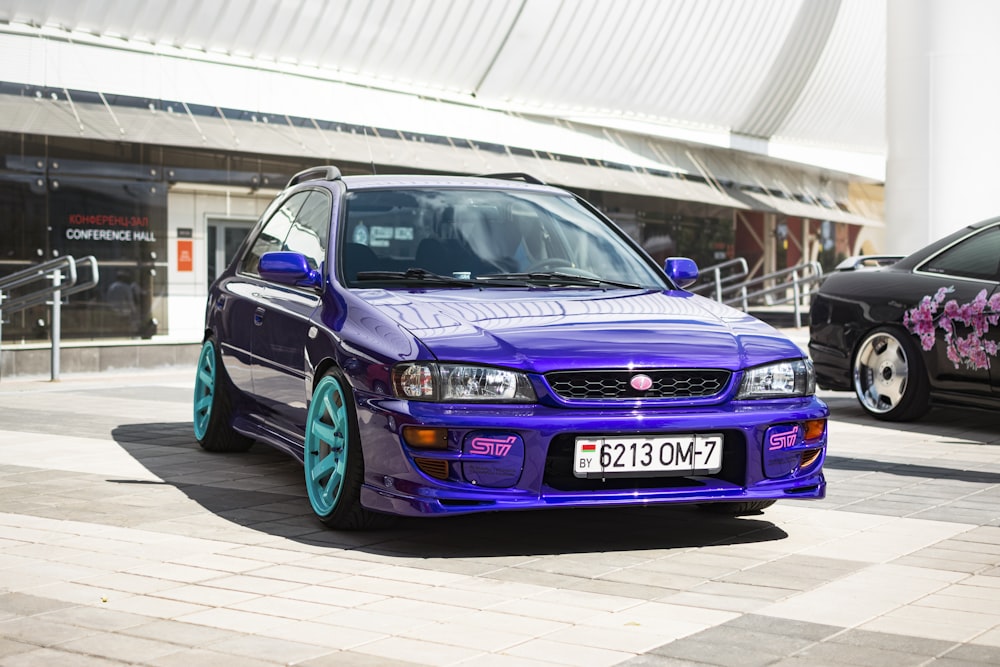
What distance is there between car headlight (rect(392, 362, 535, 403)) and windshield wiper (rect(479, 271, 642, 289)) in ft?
3.77

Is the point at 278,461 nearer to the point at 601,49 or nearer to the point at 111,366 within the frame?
the point at 111,366

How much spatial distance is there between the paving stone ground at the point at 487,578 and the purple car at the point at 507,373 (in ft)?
0.88

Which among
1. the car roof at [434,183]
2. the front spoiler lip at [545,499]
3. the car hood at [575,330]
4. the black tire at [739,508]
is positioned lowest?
the black tire at [739,508]

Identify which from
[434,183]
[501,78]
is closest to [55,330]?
[434,183]

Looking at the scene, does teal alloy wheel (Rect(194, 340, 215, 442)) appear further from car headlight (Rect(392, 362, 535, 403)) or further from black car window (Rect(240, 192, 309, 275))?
car headlight (Rect(392, 362, 535, 403))

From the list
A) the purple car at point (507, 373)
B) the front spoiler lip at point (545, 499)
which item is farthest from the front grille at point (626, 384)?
the front spoiler lip at point (545, 499)

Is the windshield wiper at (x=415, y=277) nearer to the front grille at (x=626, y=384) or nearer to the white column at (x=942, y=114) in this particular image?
the front grille at (x=626, y=384)

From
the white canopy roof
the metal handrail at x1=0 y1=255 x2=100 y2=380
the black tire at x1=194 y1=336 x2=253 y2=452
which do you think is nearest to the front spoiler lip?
the black tire at x1=194 y1=336 x2=253 y2=452

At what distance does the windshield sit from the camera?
660cm

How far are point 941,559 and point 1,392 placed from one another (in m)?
9.89

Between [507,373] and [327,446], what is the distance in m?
1.06

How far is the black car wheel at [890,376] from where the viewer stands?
394 inches

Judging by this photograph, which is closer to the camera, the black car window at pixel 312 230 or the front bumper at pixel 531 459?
the front bumper at pixel 531 459

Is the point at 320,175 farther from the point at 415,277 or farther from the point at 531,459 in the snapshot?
the point at 531,459
